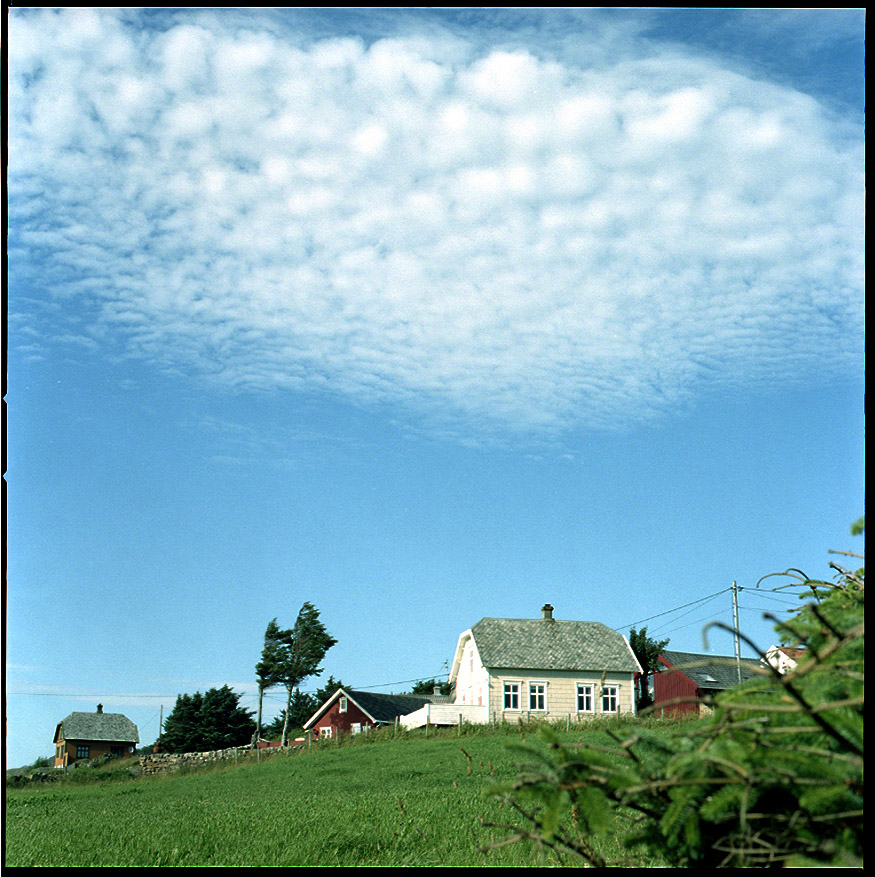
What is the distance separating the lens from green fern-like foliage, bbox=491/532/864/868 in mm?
1726

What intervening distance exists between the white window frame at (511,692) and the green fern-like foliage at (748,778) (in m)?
38.3

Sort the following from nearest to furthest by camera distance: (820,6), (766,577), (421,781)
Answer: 1. (820,6)
2. (766,577)
3. (421,781)

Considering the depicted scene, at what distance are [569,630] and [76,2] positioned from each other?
42704 mm

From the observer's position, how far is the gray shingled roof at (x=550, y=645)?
40.2m

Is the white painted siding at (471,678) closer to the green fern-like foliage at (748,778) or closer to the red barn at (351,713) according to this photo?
the red barn at (351,713)

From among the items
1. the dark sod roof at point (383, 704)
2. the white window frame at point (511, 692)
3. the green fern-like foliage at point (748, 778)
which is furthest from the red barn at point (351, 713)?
the green fern-like foliage at point (748, 778)

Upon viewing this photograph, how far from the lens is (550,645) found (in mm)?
41406

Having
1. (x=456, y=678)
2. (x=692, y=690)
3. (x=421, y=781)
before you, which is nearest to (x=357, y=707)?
(x=456, y=678)

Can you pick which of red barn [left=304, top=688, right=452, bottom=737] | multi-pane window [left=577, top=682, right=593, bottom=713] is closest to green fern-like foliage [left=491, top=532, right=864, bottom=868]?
multi-pane window [left=577, top=682, right=593, bottom=713]

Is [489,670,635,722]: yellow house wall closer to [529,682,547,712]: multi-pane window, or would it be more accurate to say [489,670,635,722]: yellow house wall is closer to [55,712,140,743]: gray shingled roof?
[529,682,547,712]: multi-pane window

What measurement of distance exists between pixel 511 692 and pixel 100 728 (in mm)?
42960

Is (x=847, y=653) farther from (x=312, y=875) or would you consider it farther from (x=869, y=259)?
(x=312, y=875)

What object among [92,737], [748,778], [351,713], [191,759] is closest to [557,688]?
[351,713]

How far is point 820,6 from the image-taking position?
1.95m
